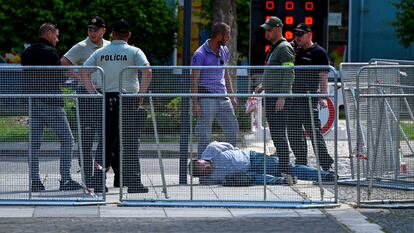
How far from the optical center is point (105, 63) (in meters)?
11.3

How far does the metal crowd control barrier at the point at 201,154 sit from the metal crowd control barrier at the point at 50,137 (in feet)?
1.10

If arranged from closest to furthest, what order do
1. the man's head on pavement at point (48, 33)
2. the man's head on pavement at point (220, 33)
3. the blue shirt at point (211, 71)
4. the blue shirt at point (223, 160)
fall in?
the blue shirt at point (223, 160) < the blue shirt at point (211, 71) < the man's head on pavement at point (48, 33) < the man's head on pavement at point (220, 33)

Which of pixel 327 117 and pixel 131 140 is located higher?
pixel 327 117

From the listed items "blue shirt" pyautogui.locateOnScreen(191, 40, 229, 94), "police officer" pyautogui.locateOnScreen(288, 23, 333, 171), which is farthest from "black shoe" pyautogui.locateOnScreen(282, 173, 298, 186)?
"blue shirt" pyautogui.locateOnScreen(191, 40, 229, 94)

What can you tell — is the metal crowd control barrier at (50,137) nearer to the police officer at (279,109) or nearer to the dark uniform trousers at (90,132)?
the dark uniform trousers at (90,132)

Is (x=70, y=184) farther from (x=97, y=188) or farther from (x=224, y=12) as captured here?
(x=224, y=12)

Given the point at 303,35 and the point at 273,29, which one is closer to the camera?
the point at 273,29

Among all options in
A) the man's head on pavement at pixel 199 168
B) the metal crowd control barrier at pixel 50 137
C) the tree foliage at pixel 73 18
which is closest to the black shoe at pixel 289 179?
the man's head on pavement at pixel 199 168

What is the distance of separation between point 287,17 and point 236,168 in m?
7.29

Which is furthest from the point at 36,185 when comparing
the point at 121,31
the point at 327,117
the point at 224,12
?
the point at 224,12

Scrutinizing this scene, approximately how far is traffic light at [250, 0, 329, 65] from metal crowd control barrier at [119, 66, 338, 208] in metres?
6.87

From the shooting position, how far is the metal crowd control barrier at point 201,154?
10.3 m

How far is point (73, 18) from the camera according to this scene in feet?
79.9

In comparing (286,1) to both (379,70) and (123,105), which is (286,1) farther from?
(123,105)
